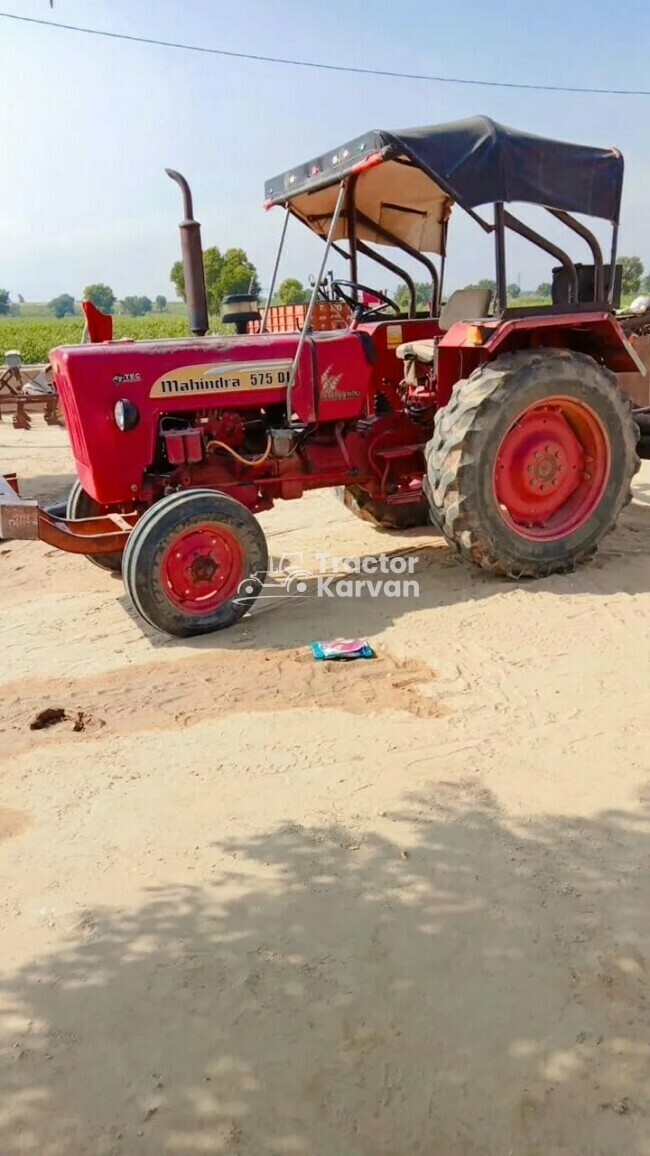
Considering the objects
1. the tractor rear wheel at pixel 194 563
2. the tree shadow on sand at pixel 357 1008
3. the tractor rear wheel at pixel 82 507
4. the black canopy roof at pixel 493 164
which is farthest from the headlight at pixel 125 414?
the tree shadow on sand at pixel 357 1008

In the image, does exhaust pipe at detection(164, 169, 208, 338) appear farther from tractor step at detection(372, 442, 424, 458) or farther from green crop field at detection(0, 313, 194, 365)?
green crop field at detection(0, 313, 194, 365)

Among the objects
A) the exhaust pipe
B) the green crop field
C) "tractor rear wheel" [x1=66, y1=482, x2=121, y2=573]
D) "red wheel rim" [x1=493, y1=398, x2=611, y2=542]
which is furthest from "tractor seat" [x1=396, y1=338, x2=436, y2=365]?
the green crop field

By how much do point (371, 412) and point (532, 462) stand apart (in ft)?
4.22

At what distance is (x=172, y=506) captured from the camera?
15.9 feet

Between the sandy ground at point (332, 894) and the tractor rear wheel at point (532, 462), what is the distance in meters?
0.64

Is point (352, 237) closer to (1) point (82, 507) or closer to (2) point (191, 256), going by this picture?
(2) point (191, 256)

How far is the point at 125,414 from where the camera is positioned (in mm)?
5066

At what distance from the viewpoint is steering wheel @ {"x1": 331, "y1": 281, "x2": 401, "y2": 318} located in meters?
6.18

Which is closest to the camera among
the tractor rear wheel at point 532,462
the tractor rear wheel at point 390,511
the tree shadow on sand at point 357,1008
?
the tree shadow on sand at point 357,1008

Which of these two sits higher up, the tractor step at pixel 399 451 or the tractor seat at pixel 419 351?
the tractor seat at pixel 419 351

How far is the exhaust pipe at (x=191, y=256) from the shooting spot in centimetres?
576

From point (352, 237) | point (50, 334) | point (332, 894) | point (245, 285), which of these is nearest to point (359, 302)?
point (352, 237)

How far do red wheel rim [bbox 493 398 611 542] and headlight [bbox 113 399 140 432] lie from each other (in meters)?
2.27

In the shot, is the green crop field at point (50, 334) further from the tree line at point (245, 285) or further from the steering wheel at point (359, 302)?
the steering wheel at point (359, 302)
